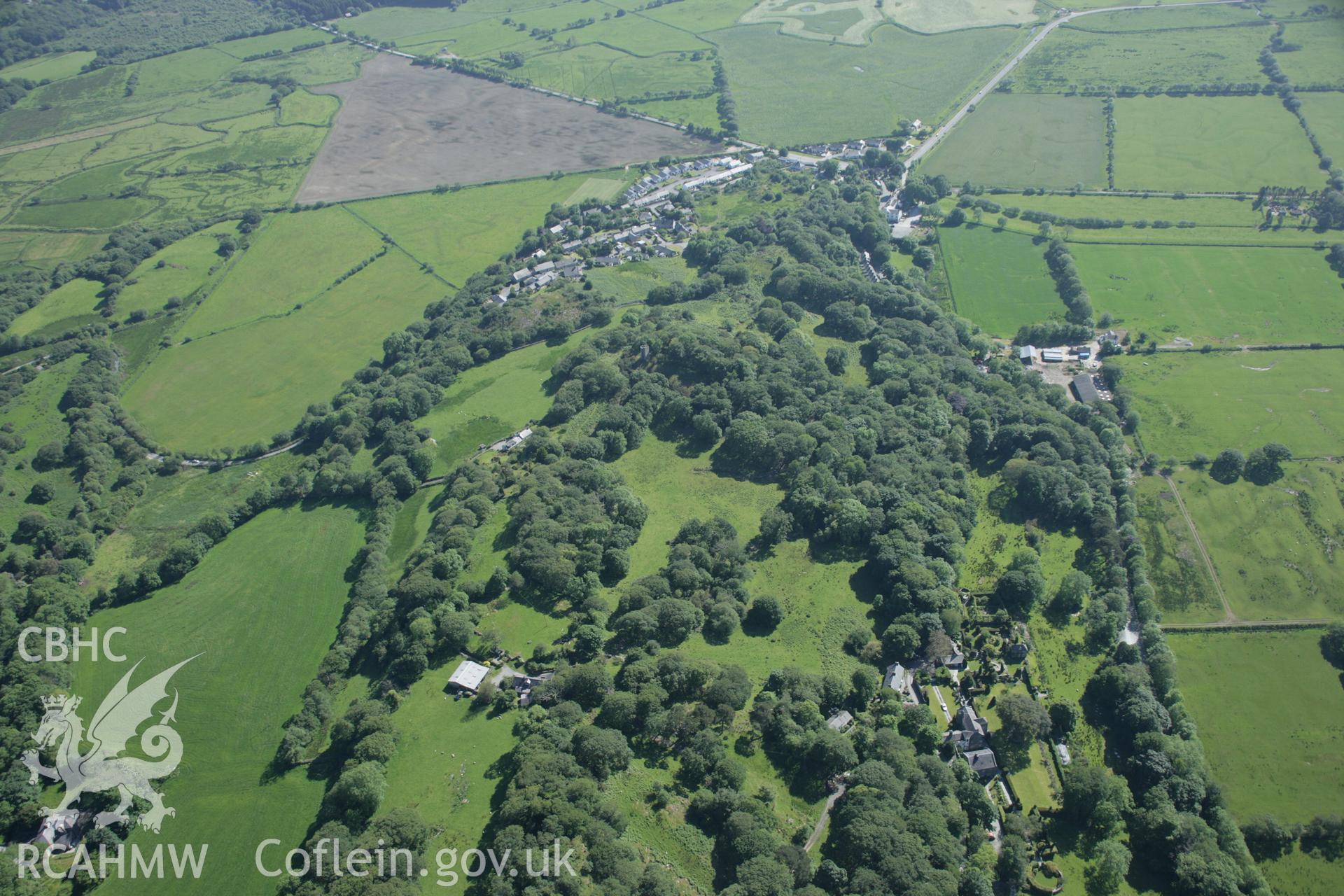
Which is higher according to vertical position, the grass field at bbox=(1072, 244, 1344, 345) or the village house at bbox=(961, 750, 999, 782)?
the grass field at bbox=(1072, 244, 1344, 345)

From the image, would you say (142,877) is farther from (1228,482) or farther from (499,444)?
(1228,482)

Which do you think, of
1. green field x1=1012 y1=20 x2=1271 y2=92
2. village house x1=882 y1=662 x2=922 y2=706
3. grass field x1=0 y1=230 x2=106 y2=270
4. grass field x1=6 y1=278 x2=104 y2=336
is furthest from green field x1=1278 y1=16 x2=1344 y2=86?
grass field x1=0 y1=230 x2=106 y2=270

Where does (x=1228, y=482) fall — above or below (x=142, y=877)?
above

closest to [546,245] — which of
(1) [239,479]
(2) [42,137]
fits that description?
(1) [239,479]

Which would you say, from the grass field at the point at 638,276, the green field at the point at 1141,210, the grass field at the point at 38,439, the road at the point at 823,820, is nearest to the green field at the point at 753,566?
the road at the point at 823,820

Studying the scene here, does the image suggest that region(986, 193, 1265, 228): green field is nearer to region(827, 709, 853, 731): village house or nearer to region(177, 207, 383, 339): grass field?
region(827, 709, 853, 731): village house

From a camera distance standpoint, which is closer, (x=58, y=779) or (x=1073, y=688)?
(x=58, y=779)

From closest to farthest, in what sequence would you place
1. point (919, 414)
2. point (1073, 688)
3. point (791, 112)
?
point (1073, 688)
point (919, 414)
point (791, 112)
